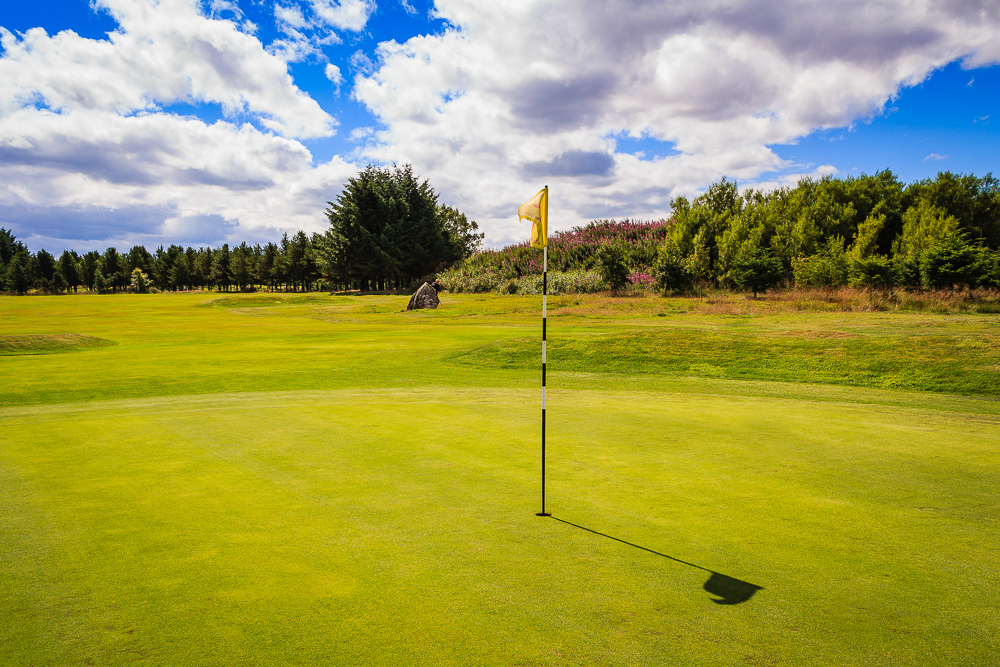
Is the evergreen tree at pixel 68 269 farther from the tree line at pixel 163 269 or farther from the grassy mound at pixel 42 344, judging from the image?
the grassy mound at pixel 42 344

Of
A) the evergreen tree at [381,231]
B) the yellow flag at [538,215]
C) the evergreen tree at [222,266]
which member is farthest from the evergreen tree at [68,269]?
the yellow flag at [538,215]

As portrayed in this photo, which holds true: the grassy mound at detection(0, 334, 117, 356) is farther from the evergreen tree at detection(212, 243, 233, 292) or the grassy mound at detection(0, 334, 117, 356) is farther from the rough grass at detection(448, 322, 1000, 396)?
the evergreen tree at detection(212, 243, 233, 292)

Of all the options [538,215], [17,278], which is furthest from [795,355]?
[17,278]

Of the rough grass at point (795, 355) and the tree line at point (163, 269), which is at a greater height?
the tree line at point (163, 269)

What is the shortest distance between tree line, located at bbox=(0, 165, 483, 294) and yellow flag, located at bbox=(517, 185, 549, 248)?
65.4 meters

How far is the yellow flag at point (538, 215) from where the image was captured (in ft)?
19.2

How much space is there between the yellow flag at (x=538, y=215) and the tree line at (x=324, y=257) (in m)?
65.4

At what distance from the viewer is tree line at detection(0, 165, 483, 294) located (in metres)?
73.0

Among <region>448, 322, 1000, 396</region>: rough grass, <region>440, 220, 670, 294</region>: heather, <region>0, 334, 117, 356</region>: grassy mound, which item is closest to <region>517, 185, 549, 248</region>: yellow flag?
<region>448, 322, 1000, 396</region>: rough grass

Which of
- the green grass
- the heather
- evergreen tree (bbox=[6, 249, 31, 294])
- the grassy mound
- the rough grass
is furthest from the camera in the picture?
evergreen tree (bbox=[6, 249, 31, 294])

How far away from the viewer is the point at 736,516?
515cm

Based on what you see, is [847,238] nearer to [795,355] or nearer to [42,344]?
[795,355]

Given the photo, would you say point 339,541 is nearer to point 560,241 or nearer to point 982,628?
point 982,628

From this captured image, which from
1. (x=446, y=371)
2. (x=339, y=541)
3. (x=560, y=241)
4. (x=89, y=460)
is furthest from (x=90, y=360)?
(x=560, y=241)
